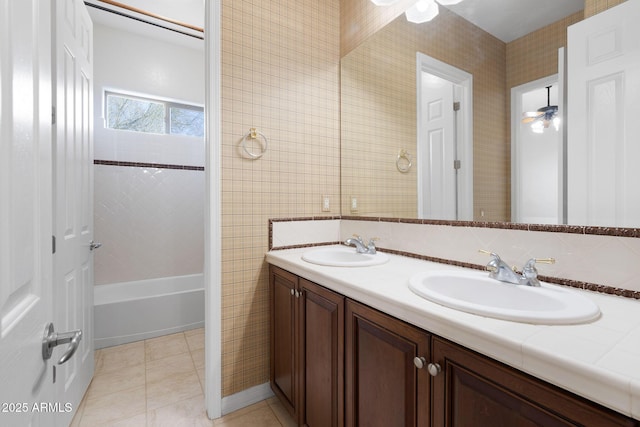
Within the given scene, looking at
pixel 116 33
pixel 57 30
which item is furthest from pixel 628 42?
pixel 116 33

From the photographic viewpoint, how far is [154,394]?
1.77 meters

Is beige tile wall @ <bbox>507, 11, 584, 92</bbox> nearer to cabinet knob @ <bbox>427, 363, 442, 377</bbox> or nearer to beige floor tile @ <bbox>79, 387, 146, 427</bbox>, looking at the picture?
cabinet knob @ <bbox>427, 363, 442, 377</bbox>

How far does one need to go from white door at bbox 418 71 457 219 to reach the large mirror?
11 millimetres

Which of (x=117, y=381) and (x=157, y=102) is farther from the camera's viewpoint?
(x=157, y=102)

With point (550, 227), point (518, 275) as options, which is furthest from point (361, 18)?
point (518, 275)

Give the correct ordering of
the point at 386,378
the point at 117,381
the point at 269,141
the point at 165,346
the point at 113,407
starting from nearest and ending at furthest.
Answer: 1. the point at 386,378
2. the point at 113,407
3. the point at 269,141
4. the point at 117,381
5. the point at 165,346

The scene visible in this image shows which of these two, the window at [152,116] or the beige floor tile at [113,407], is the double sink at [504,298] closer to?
the beige floor tile at [113,407]

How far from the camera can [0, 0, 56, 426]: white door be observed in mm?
417

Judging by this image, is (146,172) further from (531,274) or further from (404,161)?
(531,274)

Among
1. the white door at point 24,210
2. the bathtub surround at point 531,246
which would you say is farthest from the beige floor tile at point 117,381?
the white door at point 24,210

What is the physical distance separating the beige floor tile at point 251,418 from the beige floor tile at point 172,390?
0.28 metres

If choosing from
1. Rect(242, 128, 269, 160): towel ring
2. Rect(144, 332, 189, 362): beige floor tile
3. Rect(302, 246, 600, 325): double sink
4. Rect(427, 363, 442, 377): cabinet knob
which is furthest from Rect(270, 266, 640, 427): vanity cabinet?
Rect(144, 332, 189, 362): beige floor tile

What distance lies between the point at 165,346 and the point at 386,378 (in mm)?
2111

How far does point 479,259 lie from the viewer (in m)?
1.28
